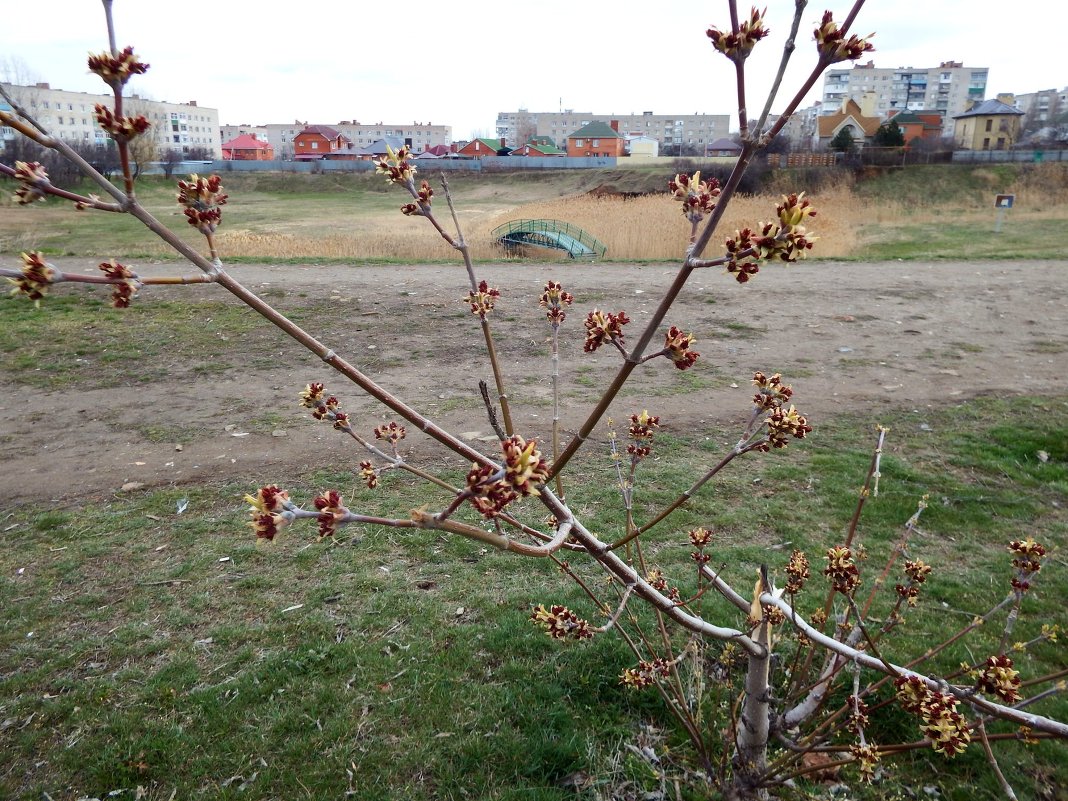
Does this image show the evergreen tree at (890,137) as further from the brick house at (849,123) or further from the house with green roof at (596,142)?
the house with green roof at (596,142)

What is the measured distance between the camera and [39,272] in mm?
1080

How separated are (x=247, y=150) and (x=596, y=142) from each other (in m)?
39.5

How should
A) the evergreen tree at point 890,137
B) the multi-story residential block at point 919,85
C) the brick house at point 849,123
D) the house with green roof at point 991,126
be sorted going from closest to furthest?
the evergreen tree at point 890,137, the house with green roof at point 991,126, the brick house at point 849,123, the multi-story residential block at point 919,85

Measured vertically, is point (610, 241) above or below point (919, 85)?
below

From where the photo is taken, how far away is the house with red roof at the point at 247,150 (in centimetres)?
8038

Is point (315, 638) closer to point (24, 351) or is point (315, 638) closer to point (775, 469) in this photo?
point (775, 469)

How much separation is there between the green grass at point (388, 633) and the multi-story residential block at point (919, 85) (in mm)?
117037

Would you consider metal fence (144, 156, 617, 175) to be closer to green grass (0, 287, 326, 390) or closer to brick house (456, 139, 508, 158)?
brick house (456, 139, 508, 158)

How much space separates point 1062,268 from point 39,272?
52.7ft

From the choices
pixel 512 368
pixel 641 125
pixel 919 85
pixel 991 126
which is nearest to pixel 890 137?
pixel 991 126

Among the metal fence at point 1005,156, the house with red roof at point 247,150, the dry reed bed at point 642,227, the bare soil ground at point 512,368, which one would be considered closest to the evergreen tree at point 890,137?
the metal fence at point 1005,156

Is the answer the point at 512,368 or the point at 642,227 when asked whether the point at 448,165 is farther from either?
the point at 512,368

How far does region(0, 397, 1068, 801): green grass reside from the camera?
276 centimetres

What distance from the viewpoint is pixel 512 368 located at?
7.48 metres
